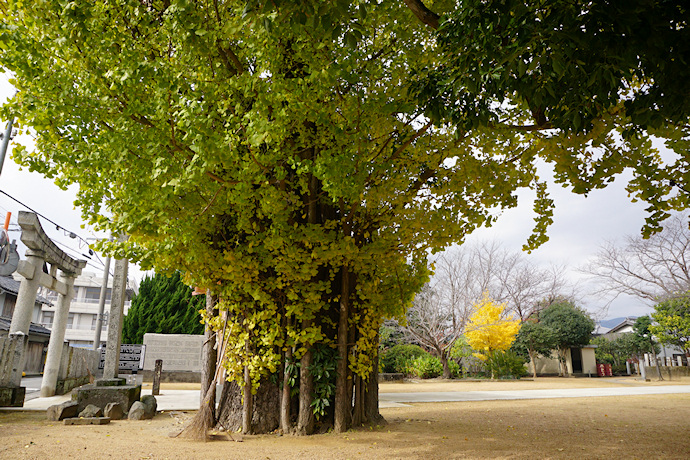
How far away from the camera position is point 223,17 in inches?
203

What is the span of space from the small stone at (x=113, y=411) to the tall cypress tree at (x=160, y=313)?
517 inches

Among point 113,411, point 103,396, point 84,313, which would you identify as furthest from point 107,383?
point 84,313

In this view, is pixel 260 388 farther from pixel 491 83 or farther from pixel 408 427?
pixel 491 83

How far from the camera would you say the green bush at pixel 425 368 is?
2203cm

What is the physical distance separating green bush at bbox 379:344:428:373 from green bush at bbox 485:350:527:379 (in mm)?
3288

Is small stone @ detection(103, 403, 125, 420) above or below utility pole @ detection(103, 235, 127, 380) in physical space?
below

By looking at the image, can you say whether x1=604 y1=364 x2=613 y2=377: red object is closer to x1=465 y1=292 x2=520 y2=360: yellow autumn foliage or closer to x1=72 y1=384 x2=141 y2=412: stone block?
x1=465 y1=292 x2=520 y2=360: yellow autumn foliage

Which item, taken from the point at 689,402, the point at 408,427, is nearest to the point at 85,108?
the point at 408,427

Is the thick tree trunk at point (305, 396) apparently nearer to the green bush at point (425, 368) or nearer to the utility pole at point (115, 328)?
the utility pole at point (115, 328)

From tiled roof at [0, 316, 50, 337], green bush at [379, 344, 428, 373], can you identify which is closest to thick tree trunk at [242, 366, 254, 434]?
green bush at [379, 344, 428, 373]

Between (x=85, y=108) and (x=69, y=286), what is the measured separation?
31.6 ft

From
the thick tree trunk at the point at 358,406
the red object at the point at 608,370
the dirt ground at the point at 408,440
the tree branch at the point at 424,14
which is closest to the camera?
the tree branch at the point at 424,14

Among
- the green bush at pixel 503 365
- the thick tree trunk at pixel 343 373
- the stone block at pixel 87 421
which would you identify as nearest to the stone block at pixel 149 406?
the stone block at pixel 87 421

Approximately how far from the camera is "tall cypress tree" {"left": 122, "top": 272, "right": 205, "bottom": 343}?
21.2 metres
